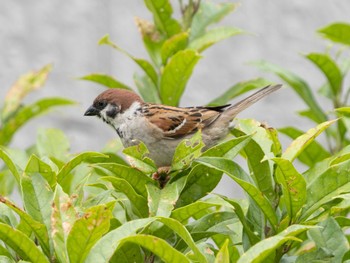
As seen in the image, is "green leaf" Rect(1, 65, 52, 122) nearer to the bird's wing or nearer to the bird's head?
the bird's head

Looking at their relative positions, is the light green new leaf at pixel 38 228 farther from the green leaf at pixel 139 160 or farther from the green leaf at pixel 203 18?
the green leaf at pixel 203 18

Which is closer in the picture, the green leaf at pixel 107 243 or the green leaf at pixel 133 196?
the green leaf at pixel 107 243

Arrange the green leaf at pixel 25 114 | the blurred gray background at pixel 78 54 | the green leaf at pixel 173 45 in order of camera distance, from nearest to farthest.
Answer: the green leaf at pixel 173 45
the green leaf at pixel 25 114
the blurred gray background at pixel 78 54

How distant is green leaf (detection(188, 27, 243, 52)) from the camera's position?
8.24ft

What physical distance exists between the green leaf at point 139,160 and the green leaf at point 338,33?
109cm

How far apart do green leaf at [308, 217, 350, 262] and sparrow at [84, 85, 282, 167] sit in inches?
37.0

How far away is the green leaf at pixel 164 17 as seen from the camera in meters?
2.50

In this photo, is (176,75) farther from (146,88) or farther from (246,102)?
(246,102)

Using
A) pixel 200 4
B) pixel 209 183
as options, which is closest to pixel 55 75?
pixel 200 4

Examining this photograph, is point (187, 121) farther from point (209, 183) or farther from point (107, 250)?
point (107, 250)

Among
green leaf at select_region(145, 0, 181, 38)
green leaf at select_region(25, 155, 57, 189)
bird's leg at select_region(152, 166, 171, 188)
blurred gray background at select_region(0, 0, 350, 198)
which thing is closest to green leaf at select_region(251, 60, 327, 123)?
green leaf at select_region(145, 0, 181, 38)

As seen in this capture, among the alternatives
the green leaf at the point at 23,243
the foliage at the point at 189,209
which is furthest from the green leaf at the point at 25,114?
the green leaf at the point at 23,243

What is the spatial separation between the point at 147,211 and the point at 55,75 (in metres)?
3.32

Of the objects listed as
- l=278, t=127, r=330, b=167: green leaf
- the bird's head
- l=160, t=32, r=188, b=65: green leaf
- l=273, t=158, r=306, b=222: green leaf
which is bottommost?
l=278, t=127, r=330, b=167: green leaf
